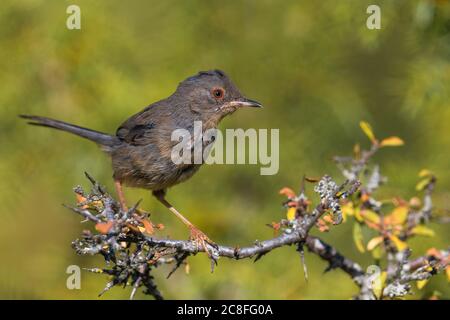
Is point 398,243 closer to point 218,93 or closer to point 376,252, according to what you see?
point 376,252

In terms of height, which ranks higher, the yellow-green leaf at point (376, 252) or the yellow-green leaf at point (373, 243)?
the yellow-green leaf at point (373, 243)

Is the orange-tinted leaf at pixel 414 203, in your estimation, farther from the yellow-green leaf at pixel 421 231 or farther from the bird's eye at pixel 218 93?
the bird's eye at pixel 218 93

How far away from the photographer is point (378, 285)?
316cm

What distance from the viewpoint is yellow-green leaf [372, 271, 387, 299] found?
3.16 meters

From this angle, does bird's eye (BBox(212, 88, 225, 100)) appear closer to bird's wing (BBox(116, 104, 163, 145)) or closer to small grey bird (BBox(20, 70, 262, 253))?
small grey bird (BBox(20, 70, 262, 253))

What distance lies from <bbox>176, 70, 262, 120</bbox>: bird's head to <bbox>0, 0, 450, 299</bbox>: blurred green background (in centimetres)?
73

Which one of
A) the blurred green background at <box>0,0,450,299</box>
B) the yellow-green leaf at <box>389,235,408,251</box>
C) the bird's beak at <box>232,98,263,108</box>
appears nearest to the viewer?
the yellow-green leaf at <box>389,235,408,251</box>

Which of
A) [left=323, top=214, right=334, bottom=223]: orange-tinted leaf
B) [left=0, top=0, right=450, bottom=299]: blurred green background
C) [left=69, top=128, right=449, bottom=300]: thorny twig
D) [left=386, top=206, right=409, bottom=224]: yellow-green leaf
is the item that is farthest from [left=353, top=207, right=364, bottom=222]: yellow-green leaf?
[left=0, top=0, right=450, bottom=299]: blurred green background

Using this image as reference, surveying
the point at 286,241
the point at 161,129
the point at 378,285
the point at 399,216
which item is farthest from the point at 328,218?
the point at 161,129

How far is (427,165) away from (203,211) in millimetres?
1725

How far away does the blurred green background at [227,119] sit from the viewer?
476 cm

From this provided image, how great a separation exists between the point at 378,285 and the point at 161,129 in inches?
74.0

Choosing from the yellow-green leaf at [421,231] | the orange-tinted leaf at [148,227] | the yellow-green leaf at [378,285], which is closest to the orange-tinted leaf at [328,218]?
the yellow-green leaf at [378,285]
